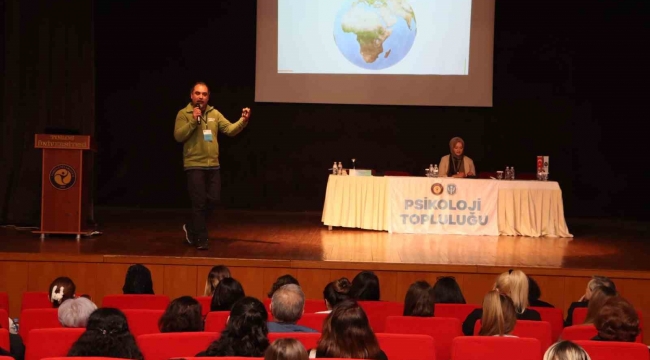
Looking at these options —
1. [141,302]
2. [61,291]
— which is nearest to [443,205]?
[141,302]

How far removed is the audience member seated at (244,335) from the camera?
3092 millimetres

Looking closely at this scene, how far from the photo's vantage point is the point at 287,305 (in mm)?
3740

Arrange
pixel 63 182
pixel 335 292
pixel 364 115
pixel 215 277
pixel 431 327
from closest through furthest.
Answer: pixel 431 327 → pixel 335 292 → pixel 215 277 → pixel 63 182 → pixel 364 115

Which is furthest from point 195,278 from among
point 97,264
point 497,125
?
point 497,125

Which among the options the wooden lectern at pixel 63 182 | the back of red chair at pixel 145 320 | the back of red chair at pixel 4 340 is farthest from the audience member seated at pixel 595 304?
the wooden lectern at pixel 63 182

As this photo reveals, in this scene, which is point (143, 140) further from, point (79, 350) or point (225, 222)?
point (79, 350)

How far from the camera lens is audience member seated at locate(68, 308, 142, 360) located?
309 centimetres

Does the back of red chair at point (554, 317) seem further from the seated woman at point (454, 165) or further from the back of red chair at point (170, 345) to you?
the seated woman at point (454, 165)

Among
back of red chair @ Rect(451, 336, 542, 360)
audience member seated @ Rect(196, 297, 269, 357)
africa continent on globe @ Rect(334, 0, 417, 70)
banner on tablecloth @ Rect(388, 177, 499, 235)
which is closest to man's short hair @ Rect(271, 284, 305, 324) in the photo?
audience member seated @ Rect(196, 297, 269, 357)

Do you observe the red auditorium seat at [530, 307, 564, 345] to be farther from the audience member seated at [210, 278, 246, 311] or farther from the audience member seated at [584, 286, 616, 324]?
the audience member seated at [210, 278, 246, 311]

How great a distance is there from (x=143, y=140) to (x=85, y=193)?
12.3 ft

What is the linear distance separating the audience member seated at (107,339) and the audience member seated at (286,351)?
0.80 meters

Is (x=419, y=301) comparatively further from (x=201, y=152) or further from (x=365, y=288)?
(x=201, y=152)

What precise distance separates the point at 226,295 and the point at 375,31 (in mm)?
7261
